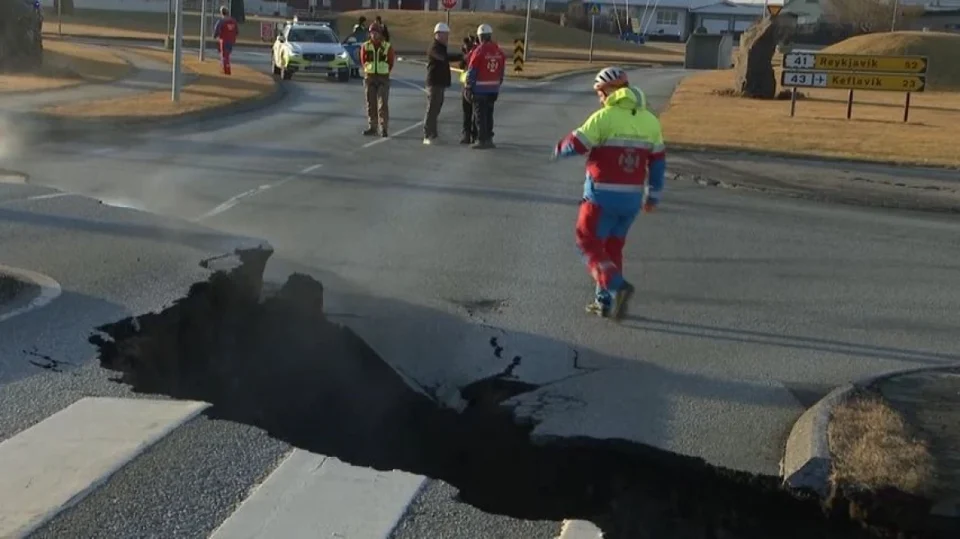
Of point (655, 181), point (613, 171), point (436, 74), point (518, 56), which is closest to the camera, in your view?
point (613, 171)

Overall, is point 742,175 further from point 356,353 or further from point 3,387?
point 3,387

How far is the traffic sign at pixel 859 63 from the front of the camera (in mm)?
28312

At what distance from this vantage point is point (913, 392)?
260 inches

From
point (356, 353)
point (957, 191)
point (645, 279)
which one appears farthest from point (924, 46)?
point (356, 353)

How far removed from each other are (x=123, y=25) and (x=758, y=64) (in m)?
42.3

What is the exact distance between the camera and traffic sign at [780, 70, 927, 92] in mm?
28141

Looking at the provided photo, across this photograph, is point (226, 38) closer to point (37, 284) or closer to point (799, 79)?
point (799, 79)

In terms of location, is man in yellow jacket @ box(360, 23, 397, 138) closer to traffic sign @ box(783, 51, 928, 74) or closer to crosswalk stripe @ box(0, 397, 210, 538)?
traffic sign @ box(783, 51, 928, 74)

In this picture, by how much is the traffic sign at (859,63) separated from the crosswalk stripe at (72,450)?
25.2 metres

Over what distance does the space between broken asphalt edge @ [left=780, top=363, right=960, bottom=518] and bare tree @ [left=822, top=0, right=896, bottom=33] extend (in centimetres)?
8943

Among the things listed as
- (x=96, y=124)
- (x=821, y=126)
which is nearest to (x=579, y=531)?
(x=96, y=124)

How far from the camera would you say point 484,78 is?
18625mm

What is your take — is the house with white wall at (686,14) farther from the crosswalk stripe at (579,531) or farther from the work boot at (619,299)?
the crosswalk stripe at (579,531)

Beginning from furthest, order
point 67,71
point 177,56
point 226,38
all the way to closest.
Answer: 1. point 226,38
2. point 67,71
3. point 177,56
